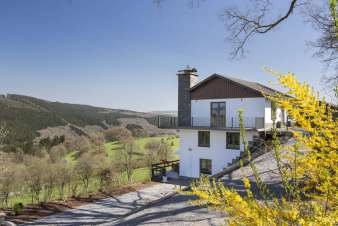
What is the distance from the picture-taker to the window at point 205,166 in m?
19.4

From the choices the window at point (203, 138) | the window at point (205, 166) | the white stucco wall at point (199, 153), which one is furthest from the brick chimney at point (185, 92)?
the window at point (205, 166)

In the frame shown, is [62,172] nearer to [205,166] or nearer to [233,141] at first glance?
[205,166]

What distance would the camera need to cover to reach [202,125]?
19844 millimetres

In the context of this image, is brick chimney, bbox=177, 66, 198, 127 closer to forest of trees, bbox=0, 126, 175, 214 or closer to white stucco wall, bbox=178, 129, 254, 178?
white stucco wall, bbox=178, 129, 254, 178

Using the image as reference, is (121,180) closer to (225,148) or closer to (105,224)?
(225,148)

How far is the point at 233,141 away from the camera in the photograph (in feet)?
60.5

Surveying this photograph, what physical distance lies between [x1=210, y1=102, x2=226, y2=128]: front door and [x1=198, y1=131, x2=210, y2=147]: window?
3.30 feet

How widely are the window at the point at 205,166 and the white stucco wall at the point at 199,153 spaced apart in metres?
0.26

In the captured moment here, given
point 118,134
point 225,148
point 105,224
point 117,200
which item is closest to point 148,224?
point 105,224

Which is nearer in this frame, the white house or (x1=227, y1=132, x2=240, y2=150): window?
the white house

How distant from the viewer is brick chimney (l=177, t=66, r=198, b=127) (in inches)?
820

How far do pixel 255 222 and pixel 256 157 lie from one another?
48.1 ft

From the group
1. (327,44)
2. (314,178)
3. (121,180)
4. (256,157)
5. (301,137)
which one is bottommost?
(121,180)

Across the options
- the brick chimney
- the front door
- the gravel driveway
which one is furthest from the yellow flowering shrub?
the brick chimney
